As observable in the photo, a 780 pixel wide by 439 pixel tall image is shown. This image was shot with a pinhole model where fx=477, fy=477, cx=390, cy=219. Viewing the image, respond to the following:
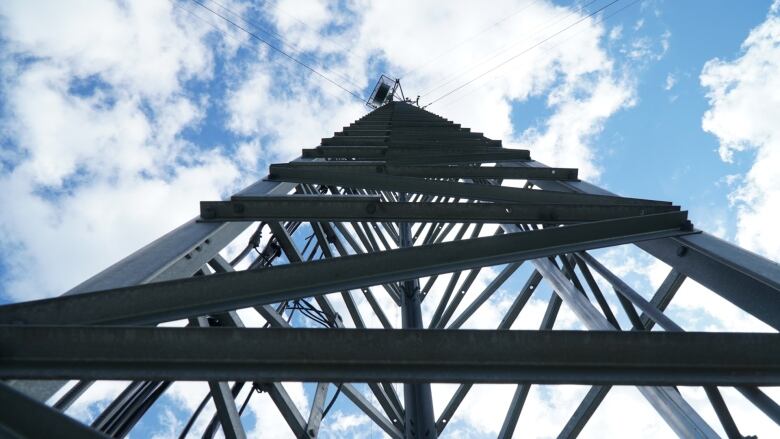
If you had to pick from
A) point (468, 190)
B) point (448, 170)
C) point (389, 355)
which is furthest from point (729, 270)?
point (448, 170)

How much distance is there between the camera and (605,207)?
3.19 meters

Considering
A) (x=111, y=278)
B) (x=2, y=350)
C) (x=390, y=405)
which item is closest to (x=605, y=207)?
(x=390, y=405)

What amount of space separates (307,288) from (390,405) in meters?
2.59

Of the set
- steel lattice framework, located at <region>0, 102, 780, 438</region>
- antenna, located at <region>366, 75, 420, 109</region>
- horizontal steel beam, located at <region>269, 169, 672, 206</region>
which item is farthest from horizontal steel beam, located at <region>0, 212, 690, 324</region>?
antenna, located at <region>366, 75, 420, 109</region>

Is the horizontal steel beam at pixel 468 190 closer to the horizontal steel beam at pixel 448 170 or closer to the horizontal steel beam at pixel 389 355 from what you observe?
the horizontal steel beam at pixel 448 170

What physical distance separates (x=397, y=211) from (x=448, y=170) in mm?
1486

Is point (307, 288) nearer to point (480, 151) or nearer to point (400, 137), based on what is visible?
point (480, 151)

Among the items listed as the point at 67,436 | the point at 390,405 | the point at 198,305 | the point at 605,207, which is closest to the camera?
the point at 67,436

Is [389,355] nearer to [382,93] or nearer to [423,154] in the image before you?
[423,154]

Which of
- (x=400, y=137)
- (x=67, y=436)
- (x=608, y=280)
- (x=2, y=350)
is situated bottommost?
(x=67, y=436)

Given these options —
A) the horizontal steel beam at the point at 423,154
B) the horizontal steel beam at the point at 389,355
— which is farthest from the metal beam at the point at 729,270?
the horizontal steel beam at the point at 423,154

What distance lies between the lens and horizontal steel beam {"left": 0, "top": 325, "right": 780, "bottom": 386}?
1.56 m

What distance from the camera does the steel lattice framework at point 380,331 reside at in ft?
5.16

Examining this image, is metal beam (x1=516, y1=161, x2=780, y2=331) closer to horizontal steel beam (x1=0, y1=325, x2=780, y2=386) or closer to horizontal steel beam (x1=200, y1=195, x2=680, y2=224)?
horizontal steel beam (x1=200, y1=195, x2=680, y2=224)
